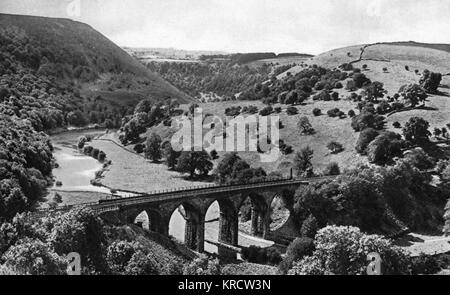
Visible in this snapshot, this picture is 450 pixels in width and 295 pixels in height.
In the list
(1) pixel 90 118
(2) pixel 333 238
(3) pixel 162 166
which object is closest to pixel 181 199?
(2) pixel 333 238

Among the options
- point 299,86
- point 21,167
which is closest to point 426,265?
point 21,167

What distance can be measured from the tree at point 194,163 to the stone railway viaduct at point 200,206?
30.6 metres

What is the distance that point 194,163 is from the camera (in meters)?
107

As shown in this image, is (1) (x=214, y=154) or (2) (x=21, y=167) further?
(1) (x=214, y=154)

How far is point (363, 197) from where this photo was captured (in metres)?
75.4

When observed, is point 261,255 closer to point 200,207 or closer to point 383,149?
point 200,207

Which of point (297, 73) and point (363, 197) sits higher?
point (297, 73)

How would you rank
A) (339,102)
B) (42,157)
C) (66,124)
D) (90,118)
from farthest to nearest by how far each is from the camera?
(90,118), (66,124), (339,102), (42,157)

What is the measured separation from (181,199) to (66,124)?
368 ft

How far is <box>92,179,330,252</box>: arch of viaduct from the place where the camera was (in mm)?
58312

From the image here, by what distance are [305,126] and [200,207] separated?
5814 cm

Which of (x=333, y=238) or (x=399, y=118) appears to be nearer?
(x=333, y=238)

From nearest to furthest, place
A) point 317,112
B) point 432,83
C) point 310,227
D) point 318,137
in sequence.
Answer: point 310,227 < point 318,137 < point 317,112 < point 432,83
